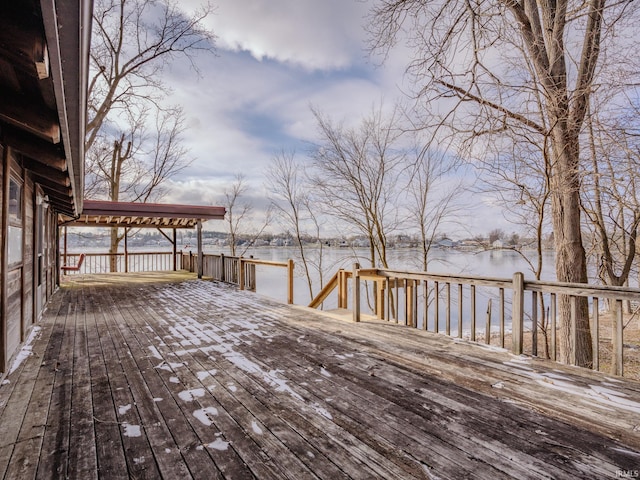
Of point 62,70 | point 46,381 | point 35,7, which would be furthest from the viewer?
point 46,381

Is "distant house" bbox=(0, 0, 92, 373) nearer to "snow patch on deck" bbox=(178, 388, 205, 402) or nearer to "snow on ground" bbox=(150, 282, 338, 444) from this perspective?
"snow on ground" bbox=(150, 282, 338, 444)

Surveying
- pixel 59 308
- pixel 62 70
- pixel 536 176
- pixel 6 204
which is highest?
pixel 536 176

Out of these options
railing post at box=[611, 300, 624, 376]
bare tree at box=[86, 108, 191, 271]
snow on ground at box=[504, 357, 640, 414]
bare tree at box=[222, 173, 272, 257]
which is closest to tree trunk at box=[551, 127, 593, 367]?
railing post at box=[611, 300, 624, 376]

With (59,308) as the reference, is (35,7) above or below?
above

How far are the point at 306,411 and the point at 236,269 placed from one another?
7.54 m

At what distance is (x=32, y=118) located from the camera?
89.0 inches

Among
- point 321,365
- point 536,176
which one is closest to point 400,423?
point 321,365

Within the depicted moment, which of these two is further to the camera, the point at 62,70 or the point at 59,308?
the point at 59,308

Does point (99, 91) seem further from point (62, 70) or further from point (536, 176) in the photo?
point (536, 176)

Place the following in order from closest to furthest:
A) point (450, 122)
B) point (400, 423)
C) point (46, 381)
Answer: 1. point (400, 423)
2. point (46, 381)
3. point (450, 122)

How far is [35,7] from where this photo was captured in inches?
48.9

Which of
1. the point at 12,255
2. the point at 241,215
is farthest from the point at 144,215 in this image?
the point at 241,215

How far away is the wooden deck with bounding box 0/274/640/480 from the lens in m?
1.71

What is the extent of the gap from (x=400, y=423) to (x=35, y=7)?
2807 millimetres
